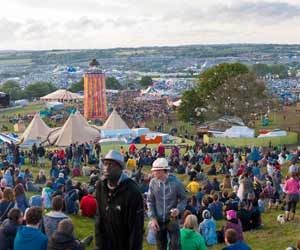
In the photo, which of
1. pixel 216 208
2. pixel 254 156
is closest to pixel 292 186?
pixel 216 208

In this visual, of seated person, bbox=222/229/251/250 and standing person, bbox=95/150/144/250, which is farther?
seated person, bbox=222/229/251/250

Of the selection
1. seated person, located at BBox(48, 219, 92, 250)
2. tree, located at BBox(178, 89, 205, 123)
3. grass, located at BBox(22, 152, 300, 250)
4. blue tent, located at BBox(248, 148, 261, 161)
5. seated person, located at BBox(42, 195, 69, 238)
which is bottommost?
tree, located at BBox(178, 89, 205, 123)

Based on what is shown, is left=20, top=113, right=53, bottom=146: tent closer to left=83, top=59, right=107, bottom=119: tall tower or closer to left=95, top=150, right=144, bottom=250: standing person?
left=83, top=59, right=107, bottom=119: tall tower

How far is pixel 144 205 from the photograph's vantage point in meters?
7.38

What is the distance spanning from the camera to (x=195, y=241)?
6711 millimetres

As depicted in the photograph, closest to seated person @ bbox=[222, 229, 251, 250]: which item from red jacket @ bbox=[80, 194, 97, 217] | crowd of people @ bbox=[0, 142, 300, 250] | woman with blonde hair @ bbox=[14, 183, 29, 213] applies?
crowd of people @ bbox=[0, 142, 300, 250]

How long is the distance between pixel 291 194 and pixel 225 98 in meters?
29.3

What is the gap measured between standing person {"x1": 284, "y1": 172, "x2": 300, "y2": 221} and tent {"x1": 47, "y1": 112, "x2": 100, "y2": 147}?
63.0 ft

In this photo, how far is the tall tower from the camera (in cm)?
4919

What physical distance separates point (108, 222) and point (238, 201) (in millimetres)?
8623

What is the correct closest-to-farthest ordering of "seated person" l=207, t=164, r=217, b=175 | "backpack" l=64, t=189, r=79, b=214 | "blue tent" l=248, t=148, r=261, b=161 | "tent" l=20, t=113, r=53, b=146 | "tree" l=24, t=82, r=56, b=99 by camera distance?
"backpack" l=64, t=189, r=79, b=214, "seated person" l=207, t=164, r=217, b=175, "blue tent" l=248, t=148, r=261, b=161, "tent" l=20, t=113, r=53, b=146, "tree" l=24, t=82, r=56, b=99

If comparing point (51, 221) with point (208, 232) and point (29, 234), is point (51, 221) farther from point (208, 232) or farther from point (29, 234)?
point (208, 232)

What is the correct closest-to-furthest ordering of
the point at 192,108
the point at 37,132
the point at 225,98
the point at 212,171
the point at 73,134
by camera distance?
1. the point at 212,171
2. the point at 73,134
3. the point at 37,132
4. the point at 225,98
5. the point at 192,108

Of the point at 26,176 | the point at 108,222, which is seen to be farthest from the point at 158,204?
the point at 26,176
